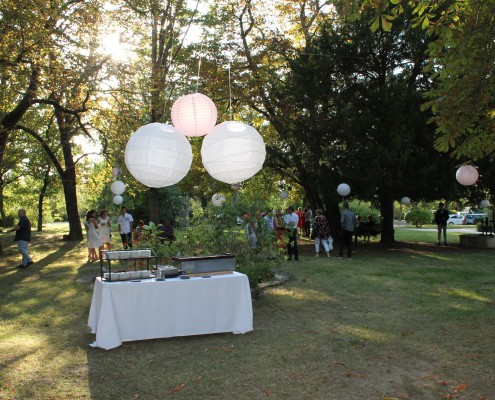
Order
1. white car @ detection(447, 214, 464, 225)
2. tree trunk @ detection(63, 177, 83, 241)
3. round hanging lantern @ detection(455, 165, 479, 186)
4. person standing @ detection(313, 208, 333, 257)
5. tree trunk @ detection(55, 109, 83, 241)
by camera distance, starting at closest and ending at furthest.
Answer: round hanging lantern @ detection(455, 165, 479, 186), person standing @ detection(313, 208, 333, 257), tree trunk @ detection(55, 109, 83, 241), tree trunk @ detection(63, 177, 83, 241), white car @ detection(447, 214, 464, 225)

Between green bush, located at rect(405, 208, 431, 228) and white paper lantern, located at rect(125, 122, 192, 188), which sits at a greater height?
white paper lantern, located at rect(125, 122, 192, 188)

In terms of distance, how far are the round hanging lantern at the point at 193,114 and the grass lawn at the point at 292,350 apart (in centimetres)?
319

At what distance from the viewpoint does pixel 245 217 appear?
916 cm

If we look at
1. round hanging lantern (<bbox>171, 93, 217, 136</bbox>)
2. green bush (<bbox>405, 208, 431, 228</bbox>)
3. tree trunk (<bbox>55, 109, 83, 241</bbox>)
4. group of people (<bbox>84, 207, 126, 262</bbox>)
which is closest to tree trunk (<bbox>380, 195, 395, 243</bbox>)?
group of people (<bbox>84, 207, 126, 262</bbox>)

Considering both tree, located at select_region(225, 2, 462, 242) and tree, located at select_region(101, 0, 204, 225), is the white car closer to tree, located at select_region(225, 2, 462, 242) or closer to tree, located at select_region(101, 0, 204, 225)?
tree, located at select_region(225, 2, 462, 242)

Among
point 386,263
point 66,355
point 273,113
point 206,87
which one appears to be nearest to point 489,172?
point 386,263

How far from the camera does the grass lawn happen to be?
4734 millimetres

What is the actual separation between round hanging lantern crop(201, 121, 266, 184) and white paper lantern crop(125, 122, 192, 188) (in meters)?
0.41

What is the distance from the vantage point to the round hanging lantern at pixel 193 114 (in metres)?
7.73

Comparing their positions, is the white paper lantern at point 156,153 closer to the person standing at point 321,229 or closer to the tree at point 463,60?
the tree at point 463,60

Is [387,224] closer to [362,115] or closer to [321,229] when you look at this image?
[362,115]

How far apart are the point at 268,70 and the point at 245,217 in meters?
13.0

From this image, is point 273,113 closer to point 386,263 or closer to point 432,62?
point 386,263

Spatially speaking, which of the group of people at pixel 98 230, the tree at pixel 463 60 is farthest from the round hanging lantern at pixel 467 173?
the group of people at pixel 98 230
